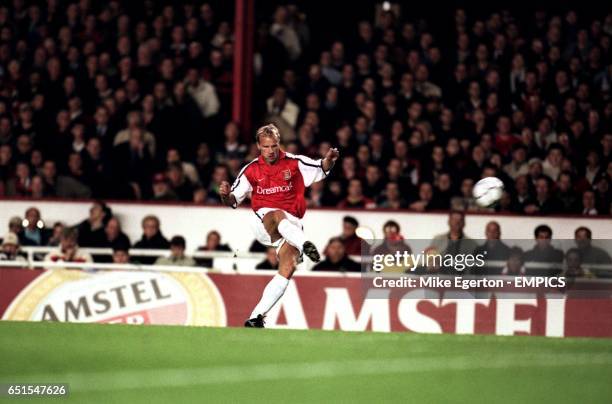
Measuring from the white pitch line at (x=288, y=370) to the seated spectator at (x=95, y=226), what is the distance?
685cm

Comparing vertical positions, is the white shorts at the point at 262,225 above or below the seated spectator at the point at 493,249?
above

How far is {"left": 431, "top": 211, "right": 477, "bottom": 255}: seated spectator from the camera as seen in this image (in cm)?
1427

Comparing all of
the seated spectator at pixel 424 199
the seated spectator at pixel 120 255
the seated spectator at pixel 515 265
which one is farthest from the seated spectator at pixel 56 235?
the seated spectator at pixel 515 265

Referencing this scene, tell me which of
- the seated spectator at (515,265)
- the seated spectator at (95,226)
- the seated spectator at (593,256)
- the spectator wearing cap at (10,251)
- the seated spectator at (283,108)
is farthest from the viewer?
the seated spectator at (283,108)

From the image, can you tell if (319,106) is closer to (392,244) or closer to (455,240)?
(392,244)

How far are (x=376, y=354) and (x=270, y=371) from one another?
118 cm

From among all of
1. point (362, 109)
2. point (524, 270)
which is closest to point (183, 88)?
point (362, 109)

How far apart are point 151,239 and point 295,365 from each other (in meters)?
6.62

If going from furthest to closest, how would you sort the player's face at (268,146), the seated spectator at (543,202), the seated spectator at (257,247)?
the seated spectator at (257,247)
the seated spectator at (543,202)
the player's face at (268,146)

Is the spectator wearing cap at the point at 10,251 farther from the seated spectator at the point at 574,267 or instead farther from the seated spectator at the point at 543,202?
the seated spectator at the point at 574,267

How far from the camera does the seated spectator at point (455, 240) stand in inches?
562

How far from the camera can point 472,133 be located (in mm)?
16828

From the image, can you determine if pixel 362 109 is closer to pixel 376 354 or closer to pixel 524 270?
pixel 524 270

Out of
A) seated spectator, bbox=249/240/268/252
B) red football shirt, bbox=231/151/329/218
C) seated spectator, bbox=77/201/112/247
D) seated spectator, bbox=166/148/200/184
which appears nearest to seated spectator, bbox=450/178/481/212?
seated spectator, bbox=249/240/268/252
